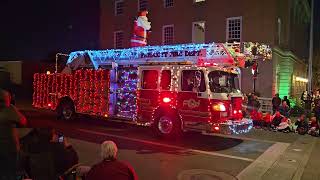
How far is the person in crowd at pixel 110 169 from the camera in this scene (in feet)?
13.4

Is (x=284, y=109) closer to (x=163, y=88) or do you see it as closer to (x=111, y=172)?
(x=163, y=88)

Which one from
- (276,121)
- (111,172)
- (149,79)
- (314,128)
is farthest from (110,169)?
(276,121)

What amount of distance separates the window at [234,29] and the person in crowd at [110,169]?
67.4ft

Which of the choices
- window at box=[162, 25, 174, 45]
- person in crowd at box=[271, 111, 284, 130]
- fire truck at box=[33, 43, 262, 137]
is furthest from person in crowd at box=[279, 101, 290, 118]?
window at box=[162, 25, 174, 45]

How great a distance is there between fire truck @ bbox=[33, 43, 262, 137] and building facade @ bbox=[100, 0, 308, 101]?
37.7ft

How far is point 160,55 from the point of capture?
12906 mm

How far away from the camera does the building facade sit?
22781 mm

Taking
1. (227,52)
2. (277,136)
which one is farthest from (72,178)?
(277,136)

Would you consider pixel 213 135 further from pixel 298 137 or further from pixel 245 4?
pixel 245 4

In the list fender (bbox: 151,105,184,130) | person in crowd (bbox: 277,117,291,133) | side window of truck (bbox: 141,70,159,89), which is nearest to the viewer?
fender (bbox: 151,105,184,130)

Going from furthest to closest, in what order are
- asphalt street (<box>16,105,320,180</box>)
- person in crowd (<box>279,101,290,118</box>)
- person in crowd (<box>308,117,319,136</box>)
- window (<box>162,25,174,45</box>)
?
window (<box>162,25,174,45</box>), person in crowd (<box>279,101,290,118</box>), person in crowd (<box>308,117,319,136</box>), asphalt street (<box>16,105,320,180</box>)

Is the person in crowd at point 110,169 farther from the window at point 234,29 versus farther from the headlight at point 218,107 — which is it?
the window at point 234,29

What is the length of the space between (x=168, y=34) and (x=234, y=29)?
5.49 metres

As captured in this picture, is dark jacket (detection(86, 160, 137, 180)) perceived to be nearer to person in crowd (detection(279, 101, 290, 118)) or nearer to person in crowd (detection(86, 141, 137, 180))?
person in crowd (detection(86, 141, 137, 180))
